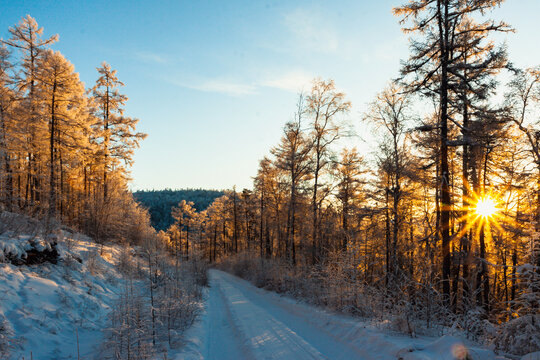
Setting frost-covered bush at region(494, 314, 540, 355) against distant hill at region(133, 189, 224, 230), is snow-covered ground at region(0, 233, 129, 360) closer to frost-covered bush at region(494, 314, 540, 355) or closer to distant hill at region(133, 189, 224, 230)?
frost-covered bush at region(494, 314, 540, 355)

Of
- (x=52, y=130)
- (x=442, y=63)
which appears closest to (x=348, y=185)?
(x=442, y=63)

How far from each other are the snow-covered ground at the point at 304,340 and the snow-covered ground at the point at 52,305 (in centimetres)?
233

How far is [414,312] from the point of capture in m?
7.09

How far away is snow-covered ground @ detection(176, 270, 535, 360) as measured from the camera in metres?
5.35

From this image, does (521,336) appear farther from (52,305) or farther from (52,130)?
(52,130)

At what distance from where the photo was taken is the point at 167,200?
166 meters

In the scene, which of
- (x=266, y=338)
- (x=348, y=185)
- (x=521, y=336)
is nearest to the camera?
(x=521, y=336)

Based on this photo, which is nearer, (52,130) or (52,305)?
(52,305)

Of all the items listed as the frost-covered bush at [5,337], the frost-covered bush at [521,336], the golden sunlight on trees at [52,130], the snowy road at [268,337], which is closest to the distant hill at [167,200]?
the golden sunlight on trees at [52,130]

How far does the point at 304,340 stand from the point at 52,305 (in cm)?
626

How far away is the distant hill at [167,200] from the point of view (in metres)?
143

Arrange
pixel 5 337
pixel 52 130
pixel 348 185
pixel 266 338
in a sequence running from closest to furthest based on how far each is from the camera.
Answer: pixel 5 337 < pixel 266 338 < pixel 52 130 < pixel 348 185

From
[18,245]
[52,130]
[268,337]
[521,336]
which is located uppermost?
[52,130]

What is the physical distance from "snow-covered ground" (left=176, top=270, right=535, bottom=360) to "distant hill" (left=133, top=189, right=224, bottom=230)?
12984 centimetres
